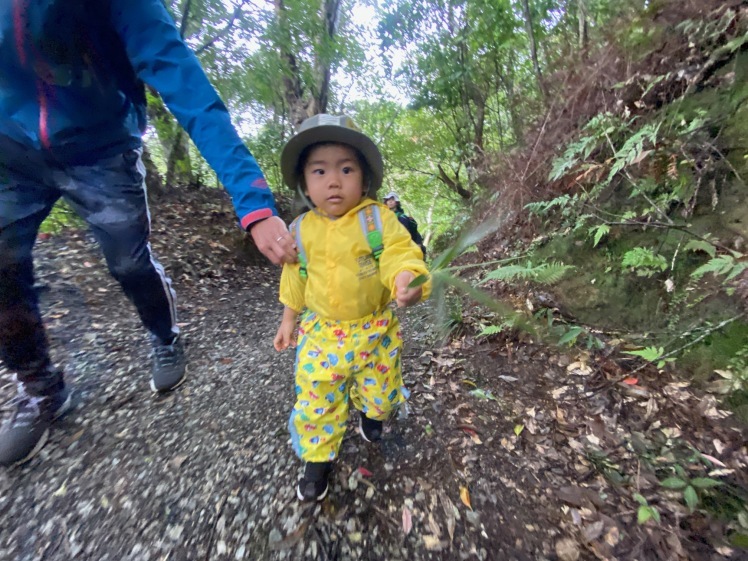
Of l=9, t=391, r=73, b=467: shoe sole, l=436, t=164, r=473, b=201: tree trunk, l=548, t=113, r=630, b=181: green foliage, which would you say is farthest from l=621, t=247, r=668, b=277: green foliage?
l=436, t=164, r=473, b=201: tree trunk

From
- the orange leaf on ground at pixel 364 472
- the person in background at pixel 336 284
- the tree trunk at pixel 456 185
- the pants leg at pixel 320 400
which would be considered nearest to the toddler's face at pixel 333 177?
the person in background at pixel 336 284

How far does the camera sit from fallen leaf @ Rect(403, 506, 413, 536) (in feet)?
5.16

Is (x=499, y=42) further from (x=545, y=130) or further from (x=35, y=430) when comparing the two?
(x=35, y=430)

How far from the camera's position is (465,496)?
1718 millimetres

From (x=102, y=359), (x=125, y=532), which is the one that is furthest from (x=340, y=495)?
(x=102, y=359)

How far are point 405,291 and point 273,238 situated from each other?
0.53 meters

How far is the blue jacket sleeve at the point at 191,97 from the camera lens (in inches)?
56.3

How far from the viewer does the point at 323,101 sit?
6.45 metres

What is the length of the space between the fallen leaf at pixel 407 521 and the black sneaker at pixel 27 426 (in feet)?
6.06

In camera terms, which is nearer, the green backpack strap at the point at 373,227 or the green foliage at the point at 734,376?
the green backpack strap at the point at 373,227

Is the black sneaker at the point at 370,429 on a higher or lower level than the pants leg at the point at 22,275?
lower

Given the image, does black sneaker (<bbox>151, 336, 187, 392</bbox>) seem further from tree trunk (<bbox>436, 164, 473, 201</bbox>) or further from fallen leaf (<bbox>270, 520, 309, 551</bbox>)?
tree trunk (<bbox>436, 164, 473, 201</bbox>)

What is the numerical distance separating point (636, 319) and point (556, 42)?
16.2ft

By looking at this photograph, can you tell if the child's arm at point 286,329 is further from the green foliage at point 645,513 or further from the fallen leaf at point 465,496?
the green foliage at point 645,513
